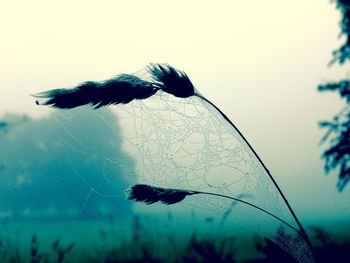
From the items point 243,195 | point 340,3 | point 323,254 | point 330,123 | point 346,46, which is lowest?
point 323,254

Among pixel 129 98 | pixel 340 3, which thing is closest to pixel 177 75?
pixel 129 98

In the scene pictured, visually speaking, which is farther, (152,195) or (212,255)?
(212,255)

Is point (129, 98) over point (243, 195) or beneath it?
over

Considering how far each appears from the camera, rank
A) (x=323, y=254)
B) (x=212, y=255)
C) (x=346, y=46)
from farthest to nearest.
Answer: (x=346, y=46), (x=323, y=254), (x=212, y=255)

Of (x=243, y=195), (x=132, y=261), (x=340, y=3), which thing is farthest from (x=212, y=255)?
(x=340, y=3)

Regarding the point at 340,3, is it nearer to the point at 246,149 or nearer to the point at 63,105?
the point at 246,149

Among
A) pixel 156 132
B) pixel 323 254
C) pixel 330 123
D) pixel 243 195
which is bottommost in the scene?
pixel 323 254

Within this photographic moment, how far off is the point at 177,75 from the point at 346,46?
521 cm

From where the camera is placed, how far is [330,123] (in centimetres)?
746

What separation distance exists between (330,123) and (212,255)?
3441mm

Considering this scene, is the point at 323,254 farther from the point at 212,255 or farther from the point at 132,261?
the point at 132,261

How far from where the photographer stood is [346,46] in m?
7.46

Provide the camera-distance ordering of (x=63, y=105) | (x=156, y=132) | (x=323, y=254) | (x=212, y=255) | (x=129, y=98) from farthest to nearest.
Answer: (x=323, y=254), (x=212, y=255), (x=156, y=132), (x=129, y=98), (x=63, y=105)

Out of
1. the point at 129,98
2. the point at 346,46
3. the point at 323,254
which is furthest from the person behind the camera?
the point at 346,46
